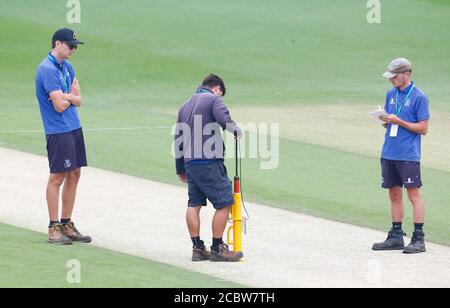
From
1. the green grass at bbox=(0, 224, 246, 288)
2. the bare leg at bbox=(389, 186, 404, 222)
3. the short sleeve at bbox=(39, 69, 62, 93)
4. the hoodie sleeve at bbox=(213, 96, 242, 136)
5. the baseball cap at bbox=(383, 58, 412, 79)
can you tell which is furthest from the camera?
the bare leg at bbox=(389, 186, 404, 222)

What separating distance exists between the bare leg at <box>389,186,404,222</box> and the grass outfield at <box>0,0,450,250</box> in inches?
23.6

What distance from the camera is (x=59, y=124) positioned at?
13.1 metres

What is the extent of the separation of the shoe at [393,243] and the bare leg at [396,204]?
16 centimetres

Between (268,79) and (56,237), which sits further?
(268,79)

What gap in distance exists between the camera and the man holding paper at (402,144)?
13.1 metres

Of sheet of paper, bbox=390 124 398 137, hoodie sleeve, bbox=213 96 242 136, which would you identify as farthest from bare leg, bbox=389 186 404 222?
hoodie sleeve, bbox=213 96 242 136

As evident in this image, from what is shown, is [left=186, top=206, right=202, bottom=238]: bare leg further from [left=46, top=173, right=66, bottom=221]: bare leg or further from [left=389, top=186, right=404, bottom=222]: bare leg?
[left=389, top=186, right=404, bottom=222]: bare leg

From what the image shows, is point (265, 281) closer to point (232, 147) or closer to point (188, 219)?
point (188, 219)

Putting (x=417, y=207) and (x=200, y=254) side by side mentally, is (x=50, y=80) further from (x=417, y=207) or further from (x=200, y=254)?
(x=417, y=207)

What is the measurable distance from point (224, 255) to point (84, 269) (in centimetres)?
150

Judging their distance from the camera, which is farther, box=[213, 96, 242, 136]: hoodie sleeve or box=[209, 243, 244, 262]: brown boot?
box=[209, 243, 244, 262]: brown boot

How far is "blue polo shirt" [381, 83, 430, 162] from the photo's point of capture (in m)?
13.1

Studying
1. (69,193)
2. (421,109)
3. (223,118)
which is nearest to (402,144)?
(421,109)
